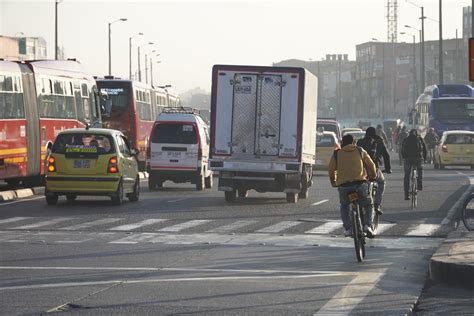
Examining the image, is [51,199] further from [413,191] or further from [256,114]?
[413,191]

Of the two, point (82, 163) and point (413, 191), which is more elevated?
point (82, 163)

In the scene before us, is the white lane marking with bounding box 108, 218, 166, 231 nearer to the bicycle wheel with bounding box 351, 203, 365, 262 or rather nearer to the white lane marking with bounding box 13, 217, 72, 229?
the white lane marking with bounding box 13, 217, 72, 229

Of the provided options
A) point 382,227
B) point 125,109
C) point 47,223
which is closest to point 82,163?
point 47,223

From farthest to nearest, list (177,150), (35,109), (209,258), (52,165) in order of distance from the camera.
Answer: (177,150)
(35,109)
(52,165)
(209,258)

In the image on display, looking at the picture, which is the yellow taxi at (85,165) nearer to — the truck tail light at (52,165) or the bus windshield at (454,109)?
the truck tail light at (52,165)

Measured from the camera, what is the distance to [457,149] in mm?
54844

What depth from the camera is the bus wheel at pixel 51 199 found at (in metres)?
28.6

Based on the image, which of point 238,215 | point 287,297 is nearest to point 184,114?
point 238,215

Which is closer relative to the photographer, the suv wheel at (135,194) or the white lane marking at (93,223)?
the white lane marking at (93,223)

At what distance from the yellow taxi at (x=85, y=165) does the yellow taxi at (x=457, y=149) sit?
2847 cm

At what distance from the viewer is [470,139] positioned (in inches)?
2156

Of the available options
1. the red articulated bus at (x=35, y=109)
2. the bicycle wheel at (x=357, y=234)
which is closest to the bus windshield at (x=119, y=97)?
the red articulated bus at (x=35, y=109)

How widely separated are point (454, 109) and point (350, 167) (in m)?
49.3

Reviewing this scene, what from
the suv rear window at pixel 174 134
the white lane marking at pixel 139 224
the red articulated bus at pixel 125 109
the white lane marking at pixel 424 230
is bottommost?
the white lane marking at pixel 424 230
